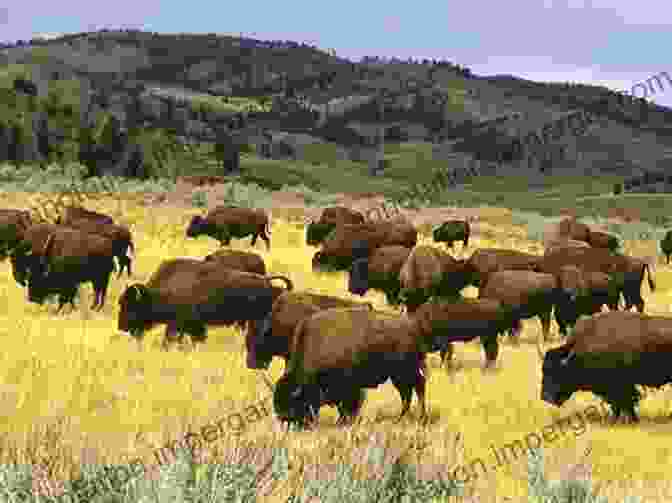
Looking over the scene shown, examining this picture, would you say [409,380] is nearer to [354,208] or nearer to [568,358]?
[568,358]

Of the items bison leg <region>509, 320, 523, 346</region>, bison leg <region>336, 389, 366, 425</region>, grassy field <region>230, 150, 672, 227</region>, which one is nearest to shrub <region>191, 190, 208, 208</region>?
A: grassy field <region>230, 150, 672, 227</region>

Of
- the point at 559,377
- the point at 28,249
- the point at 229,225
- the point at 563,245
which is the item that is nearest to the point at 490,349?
the point at 559,377

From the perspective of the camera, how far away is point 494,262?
→ 58.6 feet

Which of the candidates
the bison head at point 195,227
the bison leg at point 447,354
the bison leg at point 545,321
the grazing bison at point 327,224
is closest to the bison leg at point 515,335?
the bison leg at point 545,321

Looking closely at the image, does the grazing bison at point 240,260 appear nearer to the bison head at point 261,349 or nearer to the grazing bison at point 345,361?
the bison head at point 261,349

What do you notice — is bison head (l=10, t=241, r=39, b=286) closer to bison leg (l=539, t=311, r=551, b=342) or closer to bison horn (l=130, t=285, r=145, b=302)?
bison horn (l=130, t=285, r=145, b=302)

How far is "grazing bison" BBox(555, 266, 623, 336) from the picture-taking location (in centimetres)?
1641

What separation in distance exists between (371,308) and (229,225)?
19.9 meters

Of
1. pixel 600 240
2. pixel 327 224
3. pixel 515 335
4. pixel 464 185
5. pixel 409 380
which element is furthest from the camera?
pixel 464 185

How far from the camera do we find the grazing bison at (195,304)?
42.2ft

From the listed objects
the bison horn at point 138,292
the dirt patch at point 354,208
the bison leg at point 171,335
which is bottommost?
the dirt patch at point 354,208

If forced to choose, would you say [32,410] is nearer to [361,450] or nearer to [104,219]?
[361,450]

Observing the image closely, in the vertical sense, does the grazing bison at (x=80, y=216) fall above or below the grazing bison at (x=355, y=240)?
above

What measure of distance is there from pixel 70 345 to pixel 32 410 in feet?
14.0
